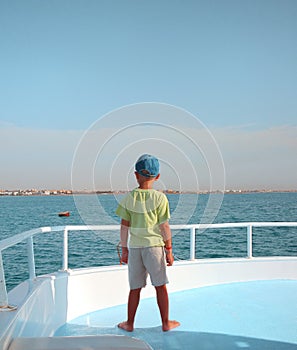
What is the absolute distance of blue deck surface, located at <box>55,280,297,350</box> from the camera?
2980 mm

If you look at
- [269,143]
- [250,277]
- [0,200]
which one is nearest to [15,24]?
[269,143]

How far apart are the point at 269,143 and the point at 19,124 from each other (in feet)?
75.8

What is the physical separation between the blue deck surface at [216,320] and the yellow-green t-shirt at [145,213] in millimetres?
668

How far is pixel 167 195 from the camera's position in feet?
10.3

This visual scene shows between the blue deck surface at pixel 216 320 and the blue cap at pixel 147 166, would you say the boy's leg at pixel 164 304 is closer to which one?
the blue deck surface at pixel 216 320

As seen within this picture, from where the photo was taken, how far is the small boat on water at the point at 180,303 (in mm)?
2641

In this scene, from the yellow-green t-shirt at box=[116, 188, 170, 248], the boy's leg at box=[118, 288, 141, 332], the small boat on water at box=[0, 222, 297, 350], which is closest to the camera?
the small boat on water at box=[0, 222, 297, 350]

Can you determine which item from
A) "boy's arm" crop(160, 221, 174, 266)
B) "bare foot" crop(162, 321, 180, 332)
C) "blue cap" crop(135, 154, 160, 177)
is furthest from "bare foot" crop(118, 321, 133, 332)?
"blue cap" crop(135, 154, 160, 177)

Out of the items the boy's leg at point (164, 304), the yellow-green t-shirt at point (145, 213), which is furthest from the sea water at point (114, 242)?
the boy's leg at point (164, 304)

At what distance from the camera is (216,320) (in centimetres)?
344

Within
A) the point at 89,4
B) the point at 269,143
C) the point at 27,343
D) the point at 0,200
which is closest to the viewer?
the point at 27,343

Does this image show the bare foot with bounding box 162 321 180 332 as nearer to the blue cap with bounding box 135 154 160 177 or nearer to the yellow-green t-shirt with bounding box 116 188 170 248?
the yellow-green t-shirt with bounding box 116 188 170 248

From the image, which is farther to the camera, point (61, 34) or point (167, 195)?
point (61, 34)

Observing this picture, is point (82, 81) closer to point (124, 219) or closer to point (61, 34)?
point (61, 34)
